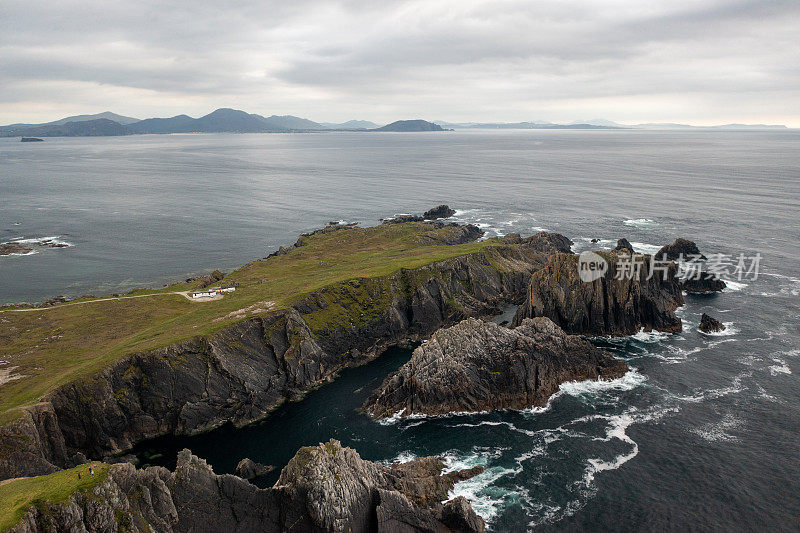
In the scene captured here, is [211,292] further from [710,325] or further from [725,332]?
[725,332]

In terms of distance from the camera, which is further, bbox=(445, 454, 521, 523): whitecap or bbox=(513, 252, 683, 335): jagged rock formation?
bbox=(513, 252, 683, 335): jagged rock formation

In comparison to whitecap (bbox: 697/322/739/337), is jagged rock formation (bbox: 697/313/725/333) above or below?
above

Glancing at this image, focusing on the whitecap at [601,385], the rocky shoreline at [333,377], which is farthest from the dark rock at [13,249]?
the whitecap at [601,385]

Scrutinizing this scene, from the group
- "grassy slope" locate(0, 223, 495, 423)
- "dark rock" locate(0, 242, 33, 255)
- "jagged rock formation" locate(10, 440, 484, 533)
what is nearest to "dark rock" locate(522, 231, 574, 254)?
"grassy slope" locate(0, 223, 495, 423)

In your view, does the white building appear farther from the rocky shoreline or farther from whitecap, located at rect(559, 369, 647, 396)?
whitecap, located at rect(559, 369, 647, 396)

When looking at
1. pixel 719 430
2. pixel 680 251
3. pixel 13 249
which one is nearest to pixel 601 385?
pixel 719 430

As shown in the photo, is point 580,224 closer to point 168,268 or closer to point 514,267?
point 514,267
